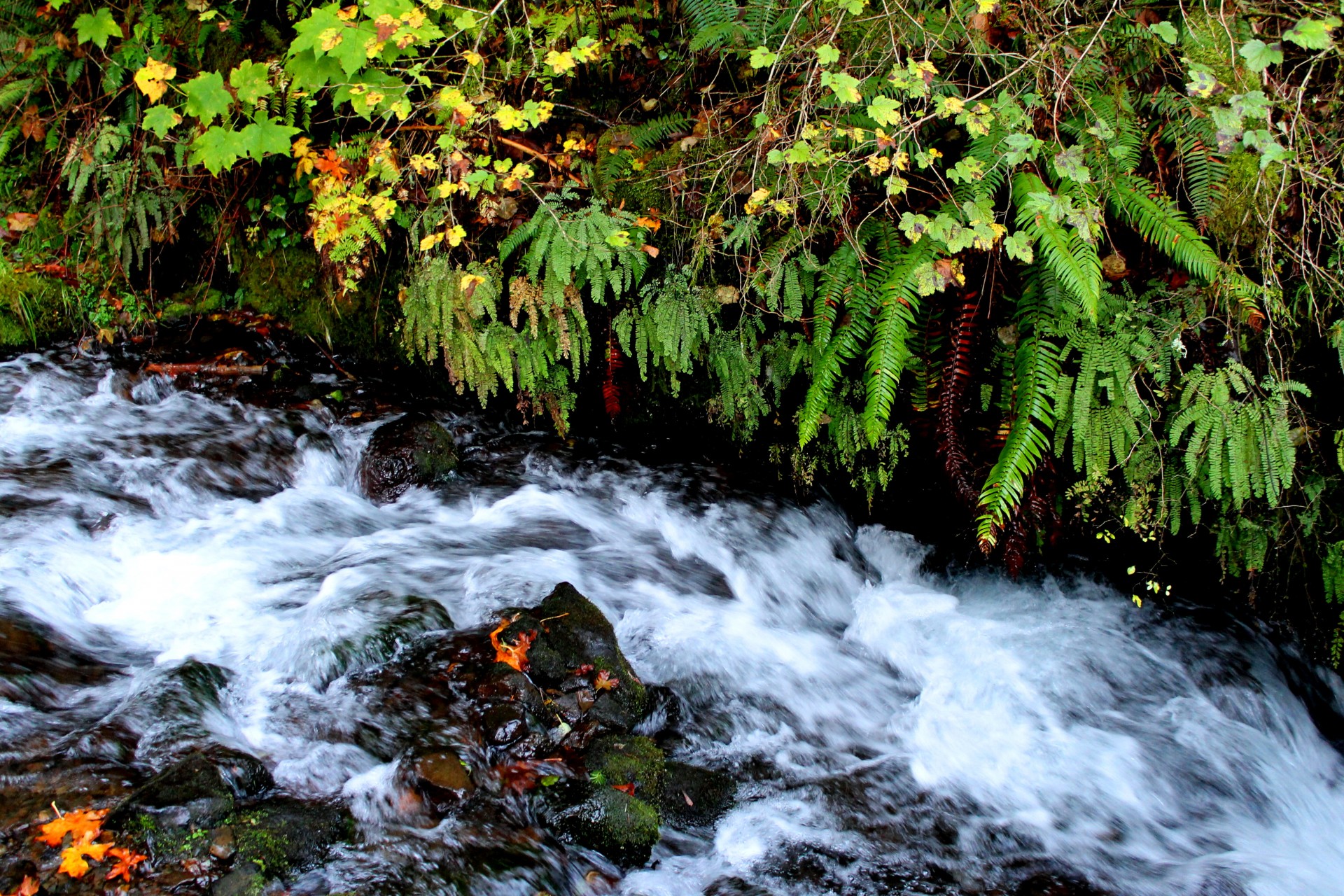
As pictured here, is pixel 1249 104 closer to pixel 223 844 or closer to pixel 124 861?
pixel 223 844

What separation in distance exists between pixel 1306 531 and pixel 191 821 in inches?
205

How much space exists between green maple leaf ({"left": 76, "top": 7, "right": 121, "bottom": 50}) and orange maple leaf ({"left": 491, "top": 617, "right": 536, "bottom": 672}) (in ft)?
16.5

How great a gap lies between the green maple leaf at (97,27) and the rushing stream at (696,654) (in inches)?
90.0

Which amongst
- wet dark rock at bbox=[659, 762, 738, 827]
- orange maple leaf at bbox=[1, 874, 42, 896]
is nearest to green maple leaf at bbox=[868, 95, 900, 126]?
wet dark rock at bbox=[659, 762, 738, 827]

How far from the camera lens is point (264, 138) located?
17.2ft

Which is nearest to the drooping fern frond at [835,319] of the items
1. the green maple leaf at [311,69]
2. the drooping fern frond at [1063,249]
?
the drooping fern frond at [1063,249]

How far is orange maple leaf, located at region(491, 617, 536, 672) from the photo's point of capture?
397 centimetres

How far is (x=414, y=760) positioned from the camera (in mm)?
3438

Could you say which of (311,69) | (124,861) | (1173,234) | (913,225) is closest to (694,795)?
(124,861)

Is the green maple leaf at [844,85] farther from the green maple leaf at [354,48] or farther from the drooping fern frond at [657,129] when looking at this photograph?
the green maple leaf at [354,48]

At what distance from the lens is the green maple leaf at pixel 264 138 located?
5.22 meters

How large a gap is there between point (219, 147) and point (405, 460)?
2.19 metres

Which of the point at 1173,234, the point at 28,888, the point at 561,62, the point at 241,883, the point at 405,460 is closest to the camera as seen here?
the point at 28,888

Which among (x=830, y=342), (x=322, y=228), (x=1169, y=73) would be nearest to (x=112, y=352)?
(x=322, y=228)
